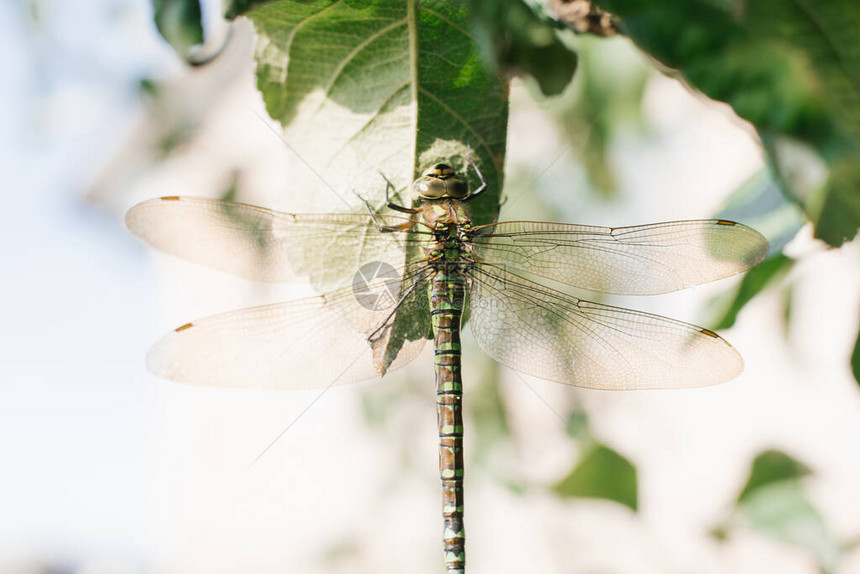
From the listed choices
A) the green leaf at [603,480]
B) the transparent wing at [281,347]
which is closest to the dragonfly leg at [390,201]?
the transparent wing at [281,347]

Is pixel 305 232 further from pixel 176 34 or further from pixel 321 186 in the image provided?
pixel 176 34

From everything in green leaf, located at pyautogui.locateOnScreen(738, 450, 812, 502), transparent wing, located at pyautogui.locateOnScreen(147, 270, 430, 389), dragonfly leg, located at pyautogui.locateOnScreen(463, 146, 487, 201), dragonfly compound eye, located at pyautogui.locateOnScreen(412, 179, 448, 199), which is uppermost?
dragonfly compound eye, located at pyautogui.locateOnScreen(412, 179, 448, 199)

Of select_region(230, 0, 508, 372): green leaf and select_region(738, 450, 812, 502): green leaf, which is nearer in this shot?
select_region(230, 0, 508, 372): green leaf

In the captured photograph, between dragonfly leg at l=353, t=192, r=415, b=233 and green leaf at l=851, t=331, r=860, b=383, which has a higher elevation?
dragonfly leg at l=353, t=192, r=415, b=233

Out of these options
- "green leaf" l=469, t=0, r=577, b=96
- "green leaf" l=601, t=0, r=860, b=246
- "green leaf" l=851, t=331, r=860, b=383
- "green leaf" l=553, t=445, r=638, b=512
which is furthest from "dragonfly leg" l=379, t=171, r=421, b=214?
"green leaf" l=553, t=445, r=638, b=512

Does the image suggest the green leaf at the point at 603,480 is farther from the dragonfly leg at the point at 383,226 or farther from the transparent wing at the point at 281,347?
the dragonfly leg at the point at 383,226

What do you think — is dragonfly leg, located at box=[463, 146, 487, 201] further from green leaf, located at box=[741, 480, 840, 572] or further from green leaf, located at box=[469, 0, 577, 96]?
green leaf, located at box=[741, 480, 840, 572]

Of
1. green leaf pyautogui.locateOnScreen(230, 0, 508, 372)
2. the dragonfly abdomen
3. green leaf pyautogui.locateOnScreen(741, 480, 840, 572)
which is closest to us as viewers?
green leaf pyautogui.locateOnScreen(230, 0, 508, 372)
